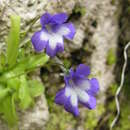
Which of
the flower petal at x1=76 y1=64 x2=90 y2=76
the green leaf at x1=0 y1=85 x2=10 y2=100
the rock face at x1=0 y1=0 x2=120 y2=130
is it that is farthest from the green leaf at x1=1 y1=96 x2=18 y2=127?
the flower petal at x1=76 y1=64 x2=90 y2=76

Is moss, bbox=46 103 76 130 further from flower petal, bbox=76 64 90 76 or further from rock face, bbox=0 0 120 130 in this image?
flower petal, bbox=76 64 90 76

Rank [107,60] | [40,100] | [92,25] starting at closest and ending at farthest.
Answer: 1. [40,100]
2. [92,25]
3. [107,60]

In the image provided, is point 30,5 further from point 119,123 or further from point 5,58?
point 119,123

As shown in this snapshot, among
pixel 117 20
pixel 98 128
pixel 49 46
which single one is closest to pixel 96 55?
pixel 117 20

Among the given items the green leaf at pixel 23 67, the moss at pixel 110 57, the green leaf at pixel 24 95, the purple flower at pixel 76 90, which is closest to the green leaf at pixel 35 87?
the green leaf at pixel 24 95

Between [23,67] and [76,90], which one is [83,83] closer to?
[76,90]
